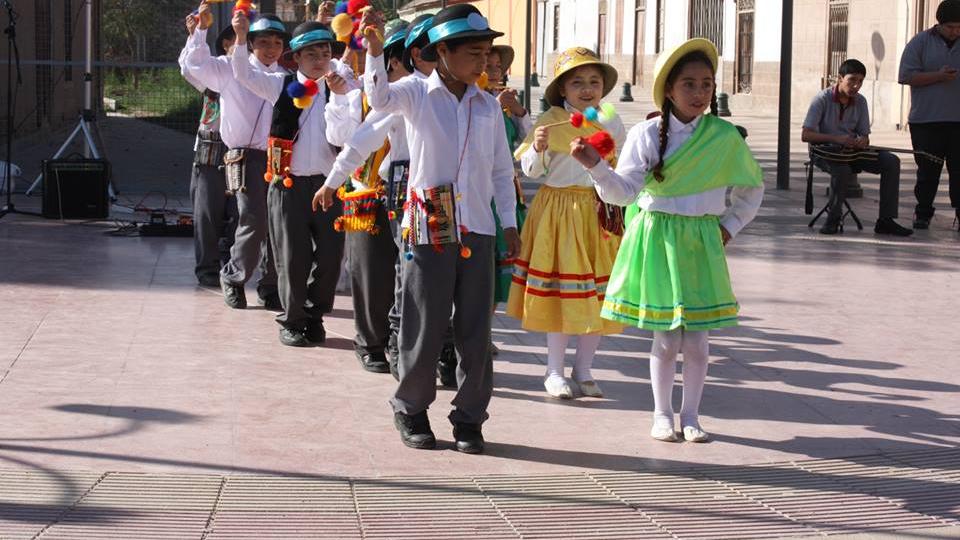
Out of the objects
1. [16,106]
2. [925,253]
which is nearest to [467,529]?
[925,253]

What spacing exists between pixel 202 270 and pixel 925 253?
6290 mm

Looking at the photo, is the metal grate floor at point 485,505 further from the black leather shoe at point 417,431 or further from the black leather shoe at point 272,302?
the black leather shoe at point 272,302

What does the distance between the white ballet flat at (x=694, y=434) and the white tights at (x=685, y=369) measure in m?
0.02

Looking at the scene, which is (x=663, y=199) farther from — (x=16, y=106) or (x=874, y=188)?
(x=16, y=106)

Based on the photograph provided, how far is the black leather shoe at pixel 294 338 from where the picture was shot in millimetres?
8828

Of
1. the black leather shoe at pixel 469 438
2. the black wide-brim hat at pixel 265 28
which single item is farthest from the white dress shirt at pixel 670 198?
the black wide-brim hat at pixel 265 28

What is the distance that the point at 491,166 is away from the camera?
655 centimetres

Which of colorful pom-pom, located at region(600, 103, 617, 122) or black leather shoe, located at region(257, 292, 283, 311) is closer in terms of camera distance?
colorful pom-pom, located at region(600, 103, 617, 122)

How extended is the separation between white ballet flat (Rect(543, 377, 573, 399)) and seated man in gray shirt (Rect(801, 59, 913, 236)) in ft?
23.5

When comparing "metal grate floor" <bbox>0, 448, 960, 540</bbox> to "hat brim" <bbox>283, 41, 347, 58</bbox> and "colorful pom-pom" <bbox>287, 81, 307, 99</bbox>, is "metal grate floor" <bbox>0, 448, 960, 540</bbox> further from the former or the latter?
"hat brim" <bbox>283, 41, 347, 58</bbox>

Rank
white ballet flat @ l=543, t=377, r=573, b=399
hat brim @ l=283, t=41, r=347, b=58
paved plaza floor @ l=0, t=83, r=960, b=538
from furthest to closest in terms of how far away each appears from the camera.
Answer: hat brim @ l=283, t=41, r=347, b=58 < white ballet flat @ l=543, t=377, r=573, b=399 < paved plaza floor @ l=0, t=83, r=960, b=538

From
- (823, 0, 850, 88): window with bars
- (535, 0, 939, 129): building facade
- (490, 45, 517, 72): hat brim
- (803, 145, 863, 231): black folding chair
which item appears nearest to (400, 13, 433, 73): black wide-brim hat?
(490, 45, 517, 72): hat brim

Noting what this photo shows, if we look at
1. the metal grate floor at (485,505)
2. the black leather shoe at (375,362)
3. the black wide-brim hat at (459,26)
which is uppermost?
the black wide-brim hat at (459,26)

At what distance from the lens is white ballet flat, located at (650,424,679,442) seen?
6781mm
